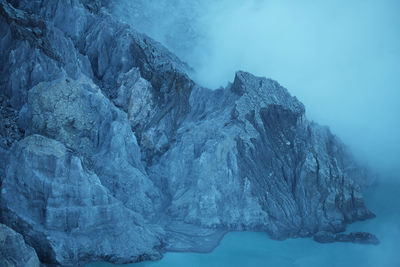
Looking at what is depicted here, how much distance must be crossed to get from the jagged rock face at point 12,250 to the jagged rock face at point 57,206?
2.68 m

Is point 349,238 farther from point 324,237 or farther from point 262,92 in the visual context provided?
point 262,92

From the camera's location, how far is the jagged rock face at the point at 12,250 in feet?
49.8

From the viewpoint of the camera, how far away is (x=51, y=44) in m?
24.7

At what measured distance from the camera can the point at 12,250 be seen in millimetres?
15445

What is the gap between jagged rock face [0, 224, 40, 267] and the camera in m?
15.2

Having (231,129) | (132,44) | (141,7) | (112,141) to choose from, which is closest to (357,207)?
(231,129)

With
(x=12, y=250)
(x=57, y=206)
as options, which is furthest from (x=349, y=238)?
(x=12, y=250)

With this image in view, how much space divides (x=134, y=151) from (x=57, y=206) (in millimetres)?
7028

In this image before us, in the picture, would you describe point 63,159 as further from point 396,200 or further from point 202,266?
point 396,200

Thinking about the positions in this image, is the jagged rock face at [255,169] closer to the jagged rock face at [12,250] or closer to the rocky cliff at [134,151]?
the rocky cliff at [134,151]

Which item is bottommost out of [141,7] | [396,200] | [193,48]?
[396,200]

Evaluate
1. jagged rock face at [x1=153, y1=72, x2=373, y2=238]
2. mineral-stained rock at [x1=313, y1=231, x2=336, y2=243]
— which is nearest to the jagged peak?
jagged rock face at [x1=153, y1=72, x2=373, y2=238]

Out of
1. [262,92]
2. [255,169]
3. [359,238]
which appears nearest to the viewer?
[359,238]

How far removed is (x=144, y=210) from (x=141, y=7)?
20.2 metres
